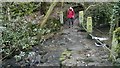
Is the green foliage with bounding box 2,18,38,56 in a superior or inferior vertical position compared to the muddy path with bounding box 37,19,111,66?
superior

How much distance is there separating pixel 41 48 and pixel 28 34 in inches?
30.6

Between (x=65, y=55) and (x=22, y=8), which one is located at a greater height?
(x=22, y=8)

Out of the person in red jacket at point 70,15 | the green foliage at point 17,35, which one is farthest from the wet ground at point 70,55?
the person in red jacket at point 70,15

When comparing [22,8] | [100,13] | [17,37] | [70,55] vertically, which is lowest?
[70,55]

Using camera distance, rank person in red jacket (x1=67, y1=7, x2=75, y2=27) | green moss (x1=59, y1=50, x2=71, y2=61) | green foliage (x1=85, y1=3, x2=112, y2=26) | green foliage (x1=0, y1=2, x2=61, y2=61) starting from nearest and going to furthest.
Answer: green foliage (x1=0, y1=2, x2=61, y2=61), green moss (x1=59, y1=50, x2=71, y2=61), person in red jacket (x1=67, y1=7, x2=75, y2=27), green foliage (x1=85, y1=3, x2=112, y2=26)

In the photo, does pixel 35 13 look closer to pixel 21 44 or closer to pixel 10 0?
pixel 10 0

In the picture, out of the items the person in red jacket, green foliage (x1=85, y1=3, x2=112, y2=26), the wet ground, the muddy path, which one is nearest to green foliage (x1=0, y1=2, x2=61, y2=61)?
the wet ground

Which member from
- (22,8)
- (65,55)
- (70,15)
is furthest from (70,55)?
(70,15)

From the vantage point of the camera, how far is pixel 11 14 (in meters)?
6.82

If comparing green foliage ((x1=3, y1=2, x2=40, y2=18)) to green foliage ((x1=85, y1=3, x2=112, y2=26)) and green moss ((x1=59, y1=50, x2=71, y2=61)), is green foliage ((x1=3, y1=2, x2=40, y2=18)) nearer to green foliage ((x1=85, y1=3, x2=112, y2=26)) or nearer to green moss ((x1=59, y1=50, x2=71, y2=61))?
green moss ((x1=59, y1=50, x2=71, y2=61))

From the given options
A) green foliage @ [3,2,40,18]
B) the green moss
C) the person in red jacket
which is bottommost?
the green moss

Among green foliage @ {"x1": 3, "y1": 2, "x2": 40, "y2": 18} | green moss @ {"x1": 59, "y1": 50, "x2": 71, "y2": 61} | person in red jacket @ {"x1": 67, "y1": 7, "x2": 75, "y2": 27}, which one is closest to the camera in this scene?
green moss @ {"x1": 59, "y1": 50, "x2": 71, "y2": 61}

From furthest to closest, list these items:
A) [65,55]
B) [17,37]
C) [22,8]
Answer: [22,8], [65,55], [17,37]

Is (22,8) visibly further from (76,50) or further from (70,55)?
(70,55)
